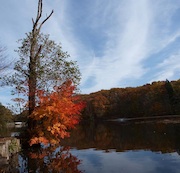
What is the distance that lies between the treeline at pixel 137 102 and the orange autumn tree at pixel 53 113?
67.5 meters

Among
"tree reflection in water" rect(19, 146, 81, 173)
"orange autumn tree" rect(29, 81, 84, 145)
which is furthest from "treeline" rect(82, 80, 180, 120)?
"tree reflection in water" rect(19, 146, 81, 173)

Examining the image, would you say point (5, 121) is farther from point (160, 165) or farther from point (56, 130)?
point (160, 165)

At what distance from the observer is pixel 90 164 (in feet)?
46.2

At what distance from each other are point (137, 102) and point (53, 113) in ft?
285

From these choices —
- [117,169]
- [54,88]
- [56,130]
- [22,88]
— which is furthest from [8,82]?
[117,169]

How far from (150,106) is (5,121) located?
71425 millimetres

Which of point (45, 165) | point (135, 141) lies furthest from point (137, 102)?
point (45, 165)

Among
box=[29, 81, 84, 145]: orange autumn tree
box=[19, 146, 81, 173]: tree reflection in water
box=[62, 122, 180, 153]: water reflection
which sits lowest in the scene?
box=[19, 146, 81, 173]: tree reflection in water

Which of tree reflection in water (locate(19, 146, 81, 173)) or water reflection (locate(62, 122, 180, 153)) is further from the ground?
water reflection (locate(62, 122, 180, 153))

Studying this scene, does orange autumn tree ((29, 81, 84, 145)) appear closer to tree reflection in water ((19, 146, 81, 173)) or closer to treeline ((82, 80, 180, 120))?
tree reflection in water ((19, 146, 81, 173))

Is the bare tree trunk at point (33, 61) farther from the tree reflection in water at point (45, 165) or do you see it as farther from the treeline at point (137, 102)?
the treeline at point (137, 102)

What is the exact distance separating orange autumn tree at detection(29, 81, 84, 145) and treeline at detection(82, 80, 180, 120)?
6751 cm

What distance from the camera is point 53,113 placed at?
63.1ft

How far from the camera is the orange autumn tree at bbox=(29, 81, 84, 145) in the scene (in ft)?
62.8
